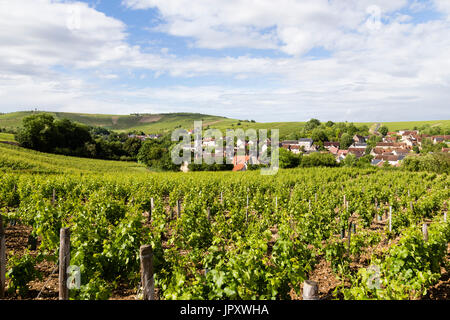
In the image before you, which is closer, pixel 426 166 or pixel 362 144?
pixel 426 166

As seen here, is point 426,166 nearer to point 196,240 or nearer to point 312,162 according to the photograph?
point 312,162

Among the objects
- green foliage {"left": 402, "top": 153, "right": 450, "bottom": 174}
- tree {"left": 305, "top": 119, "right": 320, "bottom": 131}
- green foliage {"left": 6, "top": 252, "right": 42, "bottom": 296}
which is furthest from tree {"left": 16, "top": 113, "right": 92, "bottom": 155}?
tree {"left": 305, "top": 119, "right": 320, "bottom": 131}

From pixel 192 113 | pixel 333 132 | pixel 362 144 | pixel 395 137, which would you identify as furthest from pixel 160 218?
pixel 192 113

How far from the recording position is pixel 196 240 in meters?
6.75

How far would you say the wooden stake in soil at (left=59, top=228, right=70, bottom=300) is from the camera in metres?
4.09

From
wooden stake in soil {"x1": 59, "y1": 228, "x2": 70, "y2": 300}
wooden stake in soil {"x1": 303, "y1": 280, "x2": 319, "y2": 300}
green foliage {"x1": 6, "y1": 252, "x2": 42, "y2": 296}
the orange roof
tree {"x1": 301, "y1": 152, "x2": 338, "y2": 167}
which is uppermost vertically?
wooden stake in soil {"x1": 303, "y1": 280, "x2": 319, "y2": 300}

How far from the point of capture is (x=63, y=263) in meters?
4.21

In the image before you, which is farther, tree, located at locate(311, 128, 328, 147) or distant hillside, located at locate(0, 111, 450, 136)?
distant hillside, located at locate(0, 111, 450, 136)

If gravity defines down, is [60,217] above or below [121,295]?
above

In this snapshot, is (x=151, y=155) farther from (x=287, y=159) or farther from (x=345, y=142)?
(x=345, y=142)

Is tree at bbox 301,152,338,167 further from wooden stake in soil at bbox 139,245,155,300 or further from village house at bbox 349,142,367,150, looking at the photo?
village house at bbox 349,142,367,150

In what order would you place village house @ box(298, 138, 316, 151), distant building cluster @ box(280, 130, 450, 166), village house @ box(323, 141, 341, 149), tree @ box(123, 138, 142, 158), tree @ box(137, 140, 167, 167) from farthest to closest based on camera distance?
village house @ box(323, 141, 341, 149)
village house @ box(298, 138, 316, 151)
distant building cluster @ box(280, 130, 450, 166)
tree @ box(123, 138, 142, 158)
tree @ box(137, 140, 167, 167)

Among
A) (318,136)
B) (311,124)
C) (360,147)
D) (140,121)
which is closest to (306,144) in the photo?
(318,136)
